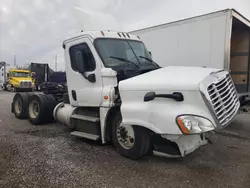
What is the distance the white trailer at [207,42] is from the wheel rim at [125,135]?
3.71 meters

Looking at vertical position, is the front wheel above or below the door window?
below

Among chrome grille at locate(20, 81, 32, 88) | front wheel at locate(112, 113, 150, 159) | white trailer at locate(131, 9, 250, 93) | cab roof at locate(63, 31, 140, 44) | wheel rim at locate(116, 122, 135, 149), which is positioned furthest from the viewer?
chrome grille at locate(20, 81, 32, 88)

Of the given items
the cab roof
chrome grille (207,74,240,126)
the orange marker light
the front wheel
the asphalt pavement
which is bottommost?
the asphalt pavement

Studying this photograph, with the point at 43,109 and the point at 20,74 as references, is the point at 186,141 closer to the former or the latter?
the point at 43,109

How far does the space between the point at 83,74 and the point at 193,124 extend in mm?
2582

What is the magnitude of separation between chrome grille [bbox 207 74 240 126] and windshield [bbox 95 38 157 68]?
63.0 inches

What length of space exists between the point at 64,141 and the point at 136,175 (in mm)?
2449

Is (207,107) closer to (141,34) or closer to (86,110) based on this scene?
(86,110)

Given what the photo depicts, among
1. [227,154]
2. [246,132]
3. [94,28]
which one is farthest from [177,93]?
[246,132]

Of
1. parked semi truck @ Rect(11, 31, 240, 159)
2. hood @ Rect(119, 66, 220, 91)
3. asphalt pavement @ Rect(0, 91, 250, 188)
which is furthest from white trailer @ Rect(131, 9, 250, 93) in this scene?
hood @ Rect(119, 66, 220, 91)

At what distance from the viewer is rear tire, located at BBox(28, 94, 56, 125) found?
23.1 ft

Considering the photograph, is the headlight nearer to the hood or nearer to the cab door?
the hood

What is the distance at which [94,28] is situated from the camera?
18.3ft

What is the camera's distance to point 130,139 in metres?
4.41
